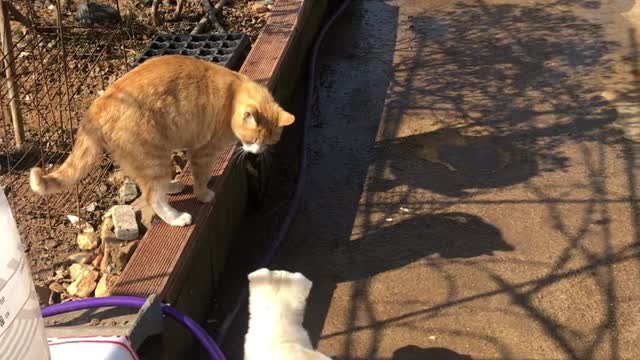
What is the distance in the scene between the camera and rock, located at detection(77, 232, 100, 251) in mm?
3660

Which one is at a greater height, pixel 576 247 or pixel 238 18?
pixel 238 18

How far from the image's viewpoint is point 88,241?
144 inches

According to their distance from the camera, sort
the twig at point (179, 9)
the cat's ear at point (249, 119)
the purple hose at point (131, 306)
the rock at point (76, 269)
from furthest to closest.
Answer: the twig at point (179, 9)
the cat's ear at point (249, 119)
the rock at point (76, 269)
the purple hose at point (131, 306)

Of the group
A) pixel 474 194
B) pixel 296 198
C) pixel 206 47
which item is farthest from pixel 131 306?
pixel 206 47

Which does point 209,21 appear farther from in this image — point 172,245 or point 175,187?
point 172,245

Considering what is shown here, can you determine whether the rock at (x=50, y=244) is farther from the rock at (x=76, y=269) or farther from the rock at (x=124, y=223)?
the rock at (x=124, y=223)

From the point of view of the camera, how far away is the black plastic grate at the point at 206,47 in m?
5.03

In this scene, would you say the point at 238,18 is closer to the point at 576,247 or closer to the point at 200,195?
the point at 200,195

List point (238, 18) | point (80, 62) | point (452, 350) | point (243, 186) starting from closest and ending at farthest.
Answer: point (452, 350) → point (243, 186) → point (80, 62) → point (238, 18)

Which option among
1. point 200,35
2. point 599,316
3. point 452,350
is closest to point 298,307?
point 452,350

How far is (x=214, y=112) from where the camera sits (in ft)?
12.1

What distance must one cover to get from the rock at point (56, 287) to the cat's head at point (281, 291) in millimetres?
1310

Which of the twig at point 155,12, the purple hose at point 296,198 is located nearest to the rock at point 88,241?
the purple hose at point 296,198

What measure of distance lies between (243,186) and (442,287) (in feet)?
4.76
